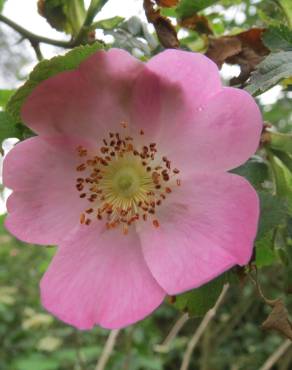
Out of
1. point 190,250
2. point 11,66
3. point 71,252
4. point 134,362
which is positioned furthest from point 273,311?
point 11,66

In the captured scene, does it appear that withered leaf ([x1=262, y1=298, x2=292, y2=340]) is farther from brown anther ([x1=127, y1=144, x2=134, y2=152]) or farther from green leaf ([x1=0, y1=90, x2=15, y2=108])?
green leaf ([x1=0, y1=90, x2=15, y2=108])

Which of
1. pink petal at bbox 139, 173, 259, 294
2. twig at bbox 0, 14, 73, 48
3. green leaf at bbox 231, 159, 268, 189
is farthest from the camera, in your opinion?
twig at bbox 0, 14, 73, 48

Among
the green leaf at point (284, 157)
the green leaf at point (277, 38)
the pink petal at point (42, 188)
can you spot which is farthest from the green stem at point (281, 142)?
the pink petal at point (42, 188)

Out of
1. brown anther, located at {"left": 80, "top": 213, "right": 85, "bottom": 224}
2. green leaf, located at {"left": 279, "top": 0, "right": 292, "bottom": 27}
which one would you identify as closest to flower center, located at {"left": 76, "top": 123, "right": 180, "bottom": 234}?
brown anther, located at {"left": 80, "top": 213, "right": 85, "bottom": 224}

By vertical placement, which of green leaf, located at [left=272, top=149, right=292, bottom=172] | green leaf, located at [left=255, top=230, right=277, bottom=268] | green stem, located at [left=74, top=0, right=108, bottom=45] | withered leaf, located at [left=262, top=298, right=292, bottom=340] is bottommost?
green leaf, located at [left=255, top=230, right=277, bottom=268]

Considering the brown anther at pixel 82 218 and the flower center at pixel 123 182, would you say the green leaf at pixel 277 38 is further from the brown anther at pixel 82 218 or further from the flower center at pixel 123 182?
the brown anther at pixel 82 218

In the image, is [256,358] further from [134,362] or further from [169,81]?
[169,81]
